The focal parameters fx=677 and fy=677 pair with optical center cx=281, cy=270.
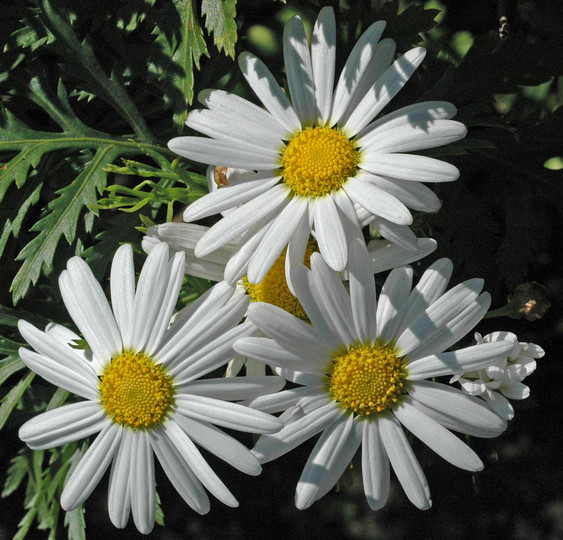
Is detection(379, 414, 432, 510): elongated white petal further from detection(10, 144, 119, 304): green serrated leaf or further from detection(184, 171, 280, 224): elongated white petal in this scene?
detection(10, 144, 119, 304): green serrated leaf

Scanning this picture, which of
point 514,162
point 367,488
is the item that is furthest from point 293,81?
point 367,488

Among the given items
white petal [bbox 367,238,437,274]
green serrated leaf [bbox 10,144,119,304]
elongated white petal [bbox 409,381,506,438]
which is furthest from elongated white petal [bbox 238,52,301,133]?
elongated white petal [bbox 409,381,506,438]

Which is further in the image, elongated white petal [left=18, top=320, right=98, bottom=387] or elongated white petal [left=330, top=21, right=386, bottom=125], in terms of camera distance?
elongated white petal [left=18, top=320, right=98, bottom=387]

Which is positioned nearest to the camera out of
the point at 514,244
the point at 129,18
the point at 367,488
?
the point at 367,488

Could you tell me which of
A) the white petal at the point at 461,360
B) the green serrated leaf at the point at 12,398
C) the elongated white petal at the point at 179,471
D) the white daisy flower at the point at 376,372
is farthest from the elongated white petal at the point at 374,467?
the green serrated leaf at the point at 12,398

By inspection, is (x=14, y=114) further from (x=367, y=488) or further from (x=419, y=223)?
(x=367, y=488)
